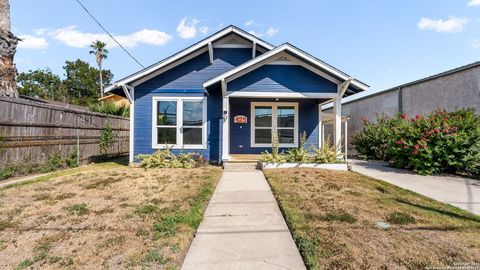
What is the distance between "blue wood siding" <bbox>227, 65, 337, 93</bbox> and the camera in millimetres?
9461

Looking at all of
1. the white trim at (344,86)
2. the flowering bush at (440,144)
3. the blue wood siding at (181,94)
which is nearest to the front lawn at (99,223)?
the blue wood siding at (181,94)

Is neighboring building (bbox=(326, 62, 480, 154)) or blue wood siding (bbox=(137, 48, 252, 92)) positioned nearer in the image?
neighboring building (bbox=(326, 62, 480, 154))

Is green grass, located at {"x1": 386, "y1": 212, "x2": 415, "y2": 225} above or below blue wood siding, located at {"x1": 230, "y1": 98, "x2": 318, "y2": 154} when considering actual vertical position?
below

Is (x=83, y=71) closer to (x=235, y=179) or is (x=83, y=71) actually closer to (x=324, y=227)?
(x=235, y=179)

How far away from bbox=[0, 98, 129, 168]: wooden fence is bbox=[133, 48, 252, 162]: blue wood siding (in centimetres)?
244

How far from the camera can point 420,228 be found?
3688 millimetres

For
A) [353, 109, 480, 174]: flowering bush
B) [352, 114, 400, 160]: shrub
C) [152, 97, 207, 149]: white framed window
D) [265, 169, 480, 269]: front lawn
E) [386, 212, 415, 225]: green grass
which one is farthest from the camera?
[352, 114, 400, 160]: shrub

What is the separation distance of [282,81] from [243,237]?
23.1ft

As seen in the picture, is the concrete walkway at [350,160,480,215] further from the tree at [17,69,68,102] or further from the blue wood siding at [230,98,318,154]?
the tree at [17,69,68,102]

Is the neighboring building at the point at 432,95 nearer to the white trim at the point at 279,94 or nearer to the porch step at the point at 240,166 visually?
the white trim at the point at 279,94

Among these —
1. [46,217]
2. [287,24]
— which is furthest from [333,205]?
[287,24]

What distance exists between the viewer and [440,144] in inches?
320

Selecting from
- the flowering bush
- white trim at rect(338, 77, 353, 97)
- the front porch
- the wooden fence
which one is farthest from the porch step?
the wooden fence

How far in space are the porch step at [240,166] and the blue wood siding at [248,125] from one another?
212cm
